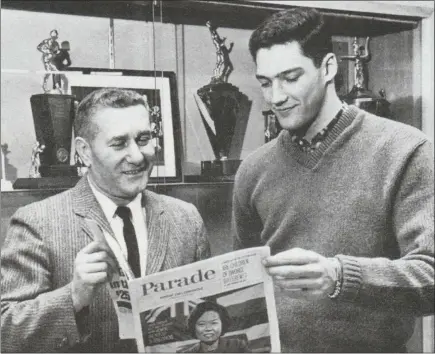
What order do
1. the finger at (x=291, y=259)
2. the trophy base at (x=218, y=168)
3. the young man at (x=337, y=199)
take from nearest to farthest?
the finger at (x=291, y=259) < the young man at (x=337, y=199) < the trophy base at (x=218, y=168)

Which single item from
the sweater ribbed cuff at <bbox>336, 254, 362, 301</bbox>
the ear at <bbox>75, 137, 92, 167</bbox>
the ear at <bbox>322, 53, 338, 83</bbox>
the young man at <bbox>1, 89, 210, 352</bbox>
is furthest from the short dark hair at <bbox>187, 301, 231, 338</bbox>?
the ear at <bbox>322, 53, 338, 83</bbox>

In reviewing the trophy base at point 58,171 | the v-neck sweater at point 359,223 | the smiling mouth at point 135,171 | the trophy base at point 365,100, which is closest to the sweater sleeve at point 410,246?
the v-neck sweater at point 359,223

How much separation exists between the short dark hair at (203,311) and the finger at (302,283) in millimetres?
113

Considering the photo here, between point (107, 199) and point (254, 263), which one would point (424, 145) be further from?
point (107, 199)

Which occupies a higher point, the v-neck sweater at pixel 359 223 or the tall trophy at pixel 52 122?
the tall trophy at pixel 52 122

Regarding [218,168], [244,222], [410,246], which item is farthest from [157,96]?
[410,246]

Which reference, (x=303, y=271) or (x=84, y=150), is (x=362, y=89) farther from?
(x=84, y=150)

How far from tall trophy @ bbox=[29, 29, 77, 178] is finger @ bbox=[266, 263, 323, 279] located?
408 millimetres

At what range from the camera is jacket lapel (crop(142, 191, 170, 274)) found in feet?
3.55

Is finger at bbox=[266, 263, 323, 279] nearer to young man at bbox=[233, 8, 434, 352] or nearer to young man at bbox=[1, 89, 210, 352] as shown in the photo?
young man at bbox=[233, 8, 434, 352]

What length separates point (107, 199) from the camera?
1068 millimetres

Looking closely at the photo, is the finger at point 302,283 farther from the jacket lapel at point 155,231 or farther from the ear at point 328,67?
the ear at point 328,67

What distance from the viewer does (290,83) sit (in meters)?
1.10

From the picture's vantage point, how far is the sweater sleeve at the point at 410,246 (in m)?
1.07
